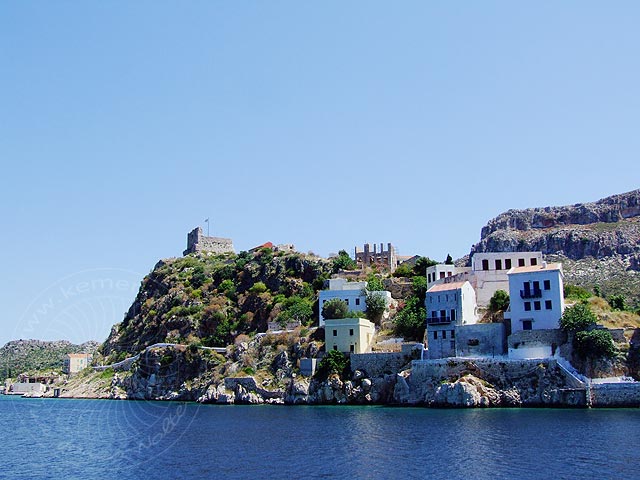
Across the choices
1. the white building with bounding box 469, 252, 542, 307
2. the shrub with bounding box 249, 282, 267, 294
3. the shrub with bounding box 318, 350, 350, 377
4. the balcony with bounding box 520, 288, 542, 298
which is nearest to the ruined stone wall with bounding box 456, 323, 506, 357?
the balcony with bounding box 520, 288, 542, 298

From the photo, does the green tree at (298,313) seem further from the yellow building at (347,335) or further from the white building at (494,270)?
the white building at (494,270)

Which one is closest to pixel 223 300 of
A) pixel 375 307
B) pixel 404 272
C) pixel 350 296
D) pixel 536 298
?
pixel 350 296

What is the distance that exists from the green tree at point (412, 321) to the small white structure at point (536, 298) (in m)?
9.84

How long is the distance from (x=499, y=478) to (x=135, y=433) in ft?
97.8

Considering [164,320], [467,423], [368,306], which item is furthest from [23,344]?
[467,423]

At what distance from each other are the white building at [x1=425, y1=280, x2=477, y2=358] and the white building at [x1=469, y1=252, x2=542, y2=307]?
10.8 feet

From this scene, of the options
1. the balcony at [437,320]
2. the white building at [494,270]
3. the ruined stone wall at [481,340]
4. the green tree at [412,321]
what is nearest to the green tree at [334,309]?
the green tree at [412,321]

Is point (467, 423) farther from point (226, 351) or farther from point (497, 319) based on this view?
point (226, 351)

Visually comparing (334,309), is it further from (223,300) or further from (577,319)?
(577,319)

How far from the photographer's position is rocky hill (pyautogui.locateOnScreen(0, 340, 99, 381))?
163 metres

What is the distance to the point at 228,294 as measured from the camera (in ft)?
305

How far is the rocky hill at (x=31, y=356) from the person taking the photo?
163m

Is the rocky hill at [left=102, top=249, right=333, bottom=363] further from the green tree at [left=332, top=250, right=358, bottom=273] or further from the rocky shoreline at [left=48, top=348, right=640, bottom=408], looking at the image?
the rocky shoreline at [left=48, top=348, right=640, bottom=408]

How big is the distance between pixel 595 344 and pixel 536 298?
6.42 m
